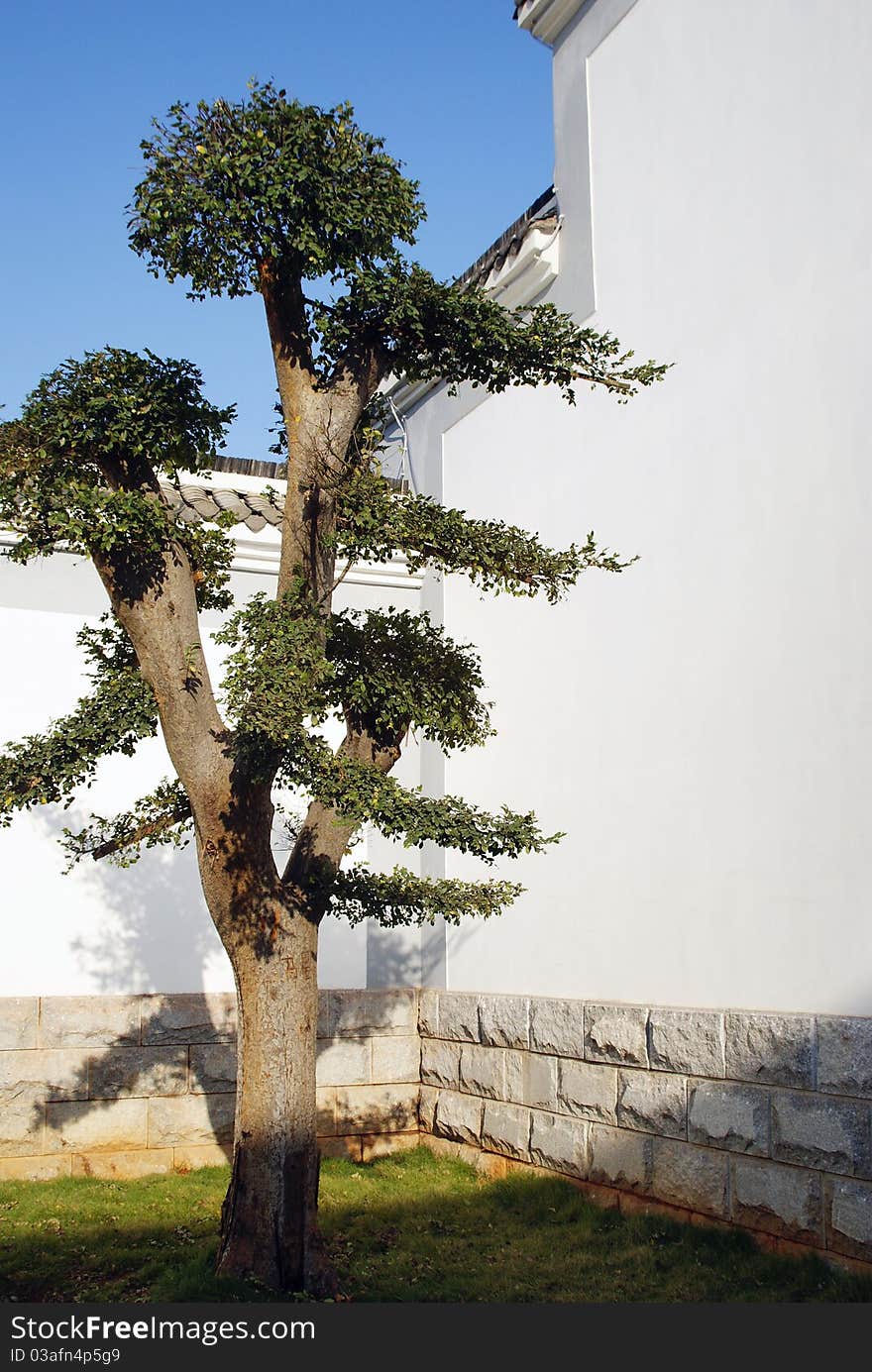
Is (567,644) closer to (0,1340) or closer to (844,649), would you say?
(844,649)

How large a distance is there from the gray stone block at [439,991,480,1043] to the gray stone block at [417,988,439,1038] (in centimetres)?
6

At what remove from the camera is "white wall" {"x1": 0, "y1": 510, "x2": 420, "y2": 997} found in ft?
28.2

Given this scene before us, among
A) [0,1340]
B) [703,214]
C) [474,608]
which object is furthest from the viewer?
[474,608]

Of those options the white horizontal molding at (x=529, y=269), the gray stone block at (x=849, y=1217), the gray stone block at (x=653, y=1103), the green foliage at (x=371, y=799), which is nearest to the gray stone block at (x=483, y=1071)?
the gray stone block at (x=653, y=1103)

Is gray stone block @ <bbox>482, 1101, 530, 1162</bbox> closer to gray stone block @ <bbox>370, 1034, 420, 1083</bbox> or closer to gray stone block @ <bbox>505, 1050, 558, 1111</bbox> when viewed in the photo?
gray stone block @ <bbox>505, 1050, 558, 1111</bbox>

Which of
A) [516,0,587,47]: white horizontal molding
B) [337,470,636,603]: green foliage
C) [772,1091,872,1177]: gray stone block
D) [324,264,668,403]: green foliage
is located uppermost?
[516,0,587,47]: white horizontal molding

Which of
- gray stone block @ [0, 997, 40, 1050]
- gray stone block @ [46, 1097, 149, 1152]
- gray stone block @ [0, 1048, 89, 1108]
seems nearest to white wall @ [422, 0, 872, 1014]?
gray stone block @ [46, 1097, 149, 1152]

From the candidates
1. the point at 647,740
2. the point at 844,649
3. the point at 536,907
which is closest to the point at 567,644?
the point at 647,740

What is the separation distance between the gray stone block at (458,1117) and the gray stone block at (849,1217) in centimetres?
347

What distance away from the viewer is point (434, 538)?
5.62 metres

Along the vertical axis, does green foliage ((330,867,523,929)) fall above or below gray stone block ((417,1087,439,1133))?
above

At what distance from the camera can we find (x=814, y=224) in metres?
6.22

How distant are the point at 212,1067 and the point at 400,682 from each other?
406cm

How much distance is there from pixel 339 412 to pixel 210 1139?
5.33 m
